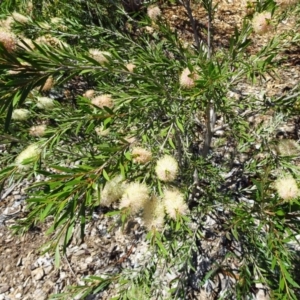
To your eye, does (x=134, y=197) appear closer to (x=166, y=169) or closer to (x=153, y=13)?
(x=166, y=169)

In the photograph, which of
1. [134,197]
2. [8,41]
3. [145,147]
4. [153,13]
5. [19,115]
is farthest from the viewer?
[153,13]

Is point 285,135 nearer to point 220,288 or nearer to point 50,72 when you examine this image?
point 220,288

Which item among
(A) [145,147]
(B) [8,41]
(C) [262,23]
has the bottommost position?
(A) [145,147]

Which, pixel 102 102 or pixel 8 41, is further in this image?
pixel 102 102

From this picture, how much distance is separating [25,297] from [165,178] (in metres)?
1.62

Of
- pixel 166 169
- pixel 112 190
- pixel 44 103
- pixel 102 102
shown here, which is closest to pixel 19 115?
pixel 44 103

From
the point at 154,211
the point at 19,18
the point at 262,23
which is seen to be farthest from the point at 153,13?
the point at 154,211

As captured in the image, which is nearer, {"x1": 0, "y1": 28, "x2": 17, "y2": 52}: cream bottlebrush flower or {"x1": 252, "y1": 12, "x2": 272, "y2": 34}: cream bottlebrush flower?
{"x1": 0, "y1": 28, "x2": 17, "y2": 52}: cream bottlebrush flower

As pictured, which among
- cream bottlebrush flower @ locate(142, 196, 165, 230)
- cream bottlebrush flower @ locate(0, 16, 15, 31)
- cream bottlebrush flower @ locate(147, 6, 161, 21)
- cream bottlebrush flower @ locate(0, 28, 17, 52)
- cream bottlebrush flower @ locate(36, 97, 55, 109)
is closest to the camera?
cream bottlebrush flower @ locate(0, 28, 17, 52)

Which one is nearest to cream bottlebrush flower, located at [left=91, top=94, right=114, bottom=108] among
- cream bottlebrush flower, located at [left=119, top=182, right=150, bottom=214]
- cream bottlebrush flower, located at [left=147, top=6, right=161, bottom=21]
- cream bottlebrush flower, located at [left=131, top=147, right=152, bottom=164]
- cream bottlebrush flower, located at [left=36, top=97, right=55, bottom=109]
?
cream bottlebrush flower, located at [left=131, top=147, right=152, bottom=164]

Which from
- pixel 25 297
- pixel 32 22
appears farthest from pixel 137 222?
pixel 32 22

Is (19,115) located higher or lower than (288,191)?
higher

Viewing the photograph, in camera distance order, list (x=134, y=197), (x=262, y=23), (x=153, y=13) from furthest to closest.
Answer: (x=153, y=13), (x=262, y=23), (x=134, y=197)

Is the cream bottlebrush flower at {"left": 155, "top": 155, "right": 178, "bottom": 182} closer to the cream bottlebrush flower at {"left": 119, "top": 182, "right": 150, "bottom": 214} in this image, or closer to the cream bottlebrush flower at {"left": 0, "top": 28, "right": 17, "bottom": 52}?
the cream bottlebrush flower at {"left": 119, "top": 182, "right": 150, "bottom": 214}
